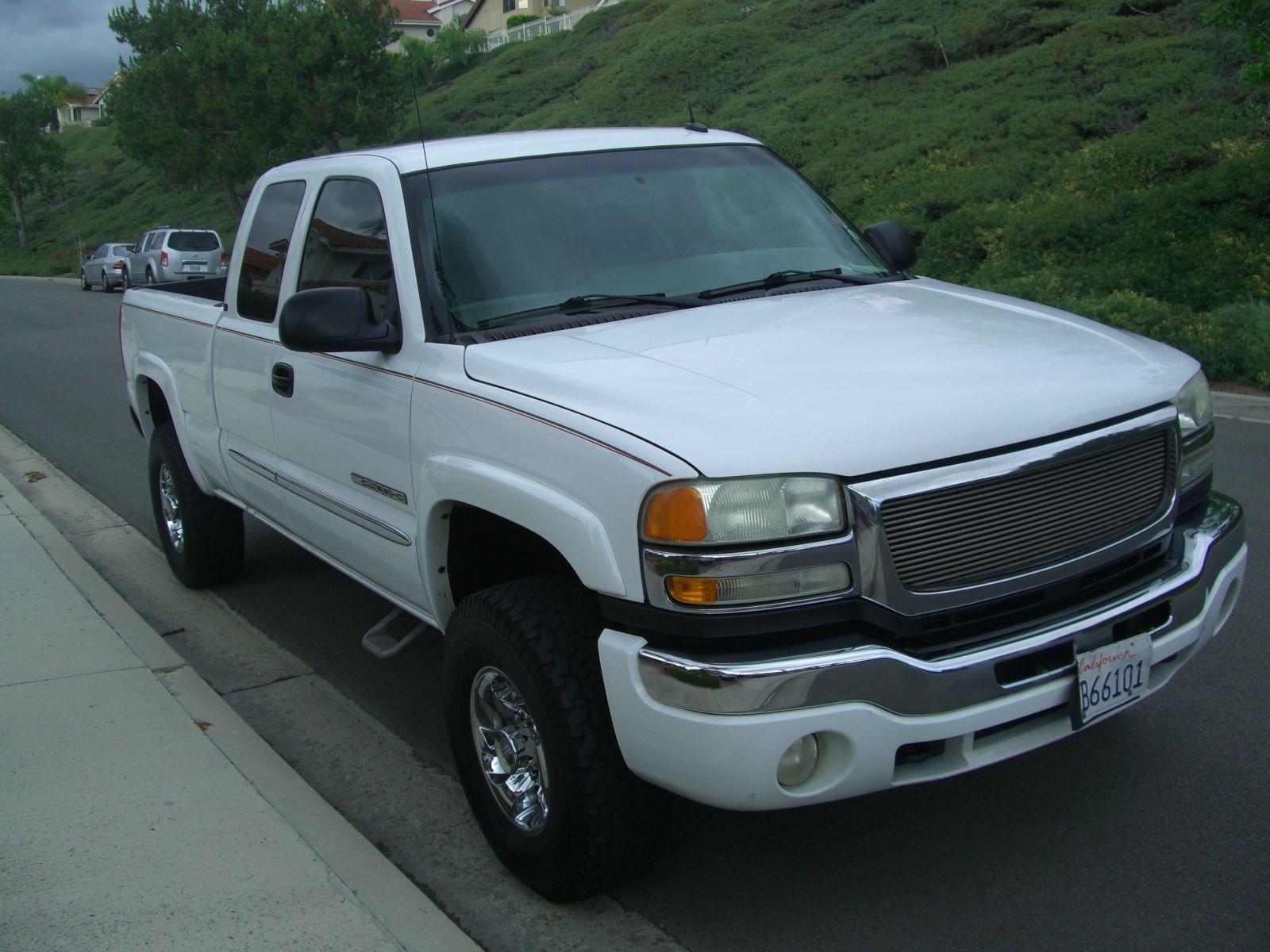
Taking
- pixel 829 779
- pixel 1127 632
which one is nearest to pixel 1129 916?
pixel 1127 632

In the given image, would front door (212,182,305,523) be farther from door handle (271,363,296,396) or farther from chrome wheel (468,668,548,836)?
chrome wheel (468,668,548,836)

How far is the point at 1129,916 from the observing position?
3068 millimetres

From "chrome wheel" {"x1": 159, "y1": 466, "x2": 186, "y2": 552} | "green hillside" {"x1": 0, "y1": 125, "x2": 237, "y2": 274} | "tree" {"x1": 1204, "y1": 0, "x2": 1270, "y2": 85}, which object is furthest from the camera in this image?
"green hillside" {"x1": 0, "y1": 125, "x2": 237, "y2": 274}

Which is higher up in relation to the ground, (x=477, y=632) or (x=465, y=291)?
(x=465, y=291)

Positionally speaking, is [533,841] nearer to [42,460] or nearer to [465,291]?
[465,291]

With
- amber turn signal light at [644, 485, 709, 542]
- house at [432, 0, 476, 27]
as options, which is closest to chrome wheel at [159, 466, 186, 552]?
amber turn signal light at [644, 485, 709, 542]

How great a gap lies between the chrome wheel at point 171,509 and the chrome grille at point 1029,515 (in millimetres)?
4405

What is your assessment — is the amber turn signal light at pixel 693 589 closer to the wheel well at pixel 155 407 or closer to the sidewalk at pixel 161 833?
the sidewalk at pixel 161 833

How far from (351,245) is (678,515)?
210cm

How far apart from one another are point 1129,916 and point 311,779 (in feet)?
8.45

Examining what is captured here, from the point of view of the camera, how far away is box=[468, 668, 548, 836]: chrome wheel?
323cm

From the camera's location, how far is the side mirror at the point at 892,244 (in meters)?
4.70

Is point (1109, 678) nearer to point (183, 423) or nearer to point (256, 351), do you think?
point (256, 351)

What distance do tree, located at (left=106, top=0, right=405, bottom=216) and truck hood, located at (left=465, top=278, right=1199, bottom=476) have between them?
4206 cm
